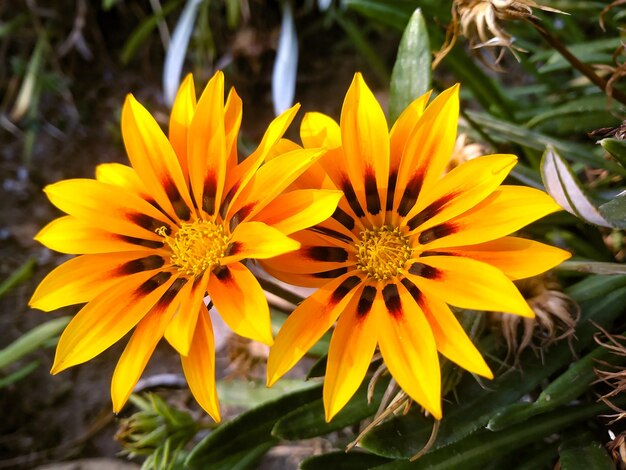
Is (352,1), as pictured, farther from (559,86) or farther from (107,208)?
(107,208)

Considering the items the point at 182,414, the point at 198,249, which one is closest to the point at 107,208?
the point at 198,249

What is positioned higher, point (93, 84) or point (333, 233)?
point (93, 84)

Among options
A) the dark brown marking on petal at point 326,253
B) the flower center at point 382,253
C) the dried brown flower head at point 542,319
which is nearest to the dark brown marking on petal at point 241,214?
the dark brown marking on petal at point 326,253

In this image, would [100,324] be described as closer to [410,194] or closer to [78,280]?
[78,280]

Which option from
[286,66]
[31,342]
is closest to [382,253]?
[31,342]

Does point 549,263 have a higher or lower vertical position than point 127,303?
lower

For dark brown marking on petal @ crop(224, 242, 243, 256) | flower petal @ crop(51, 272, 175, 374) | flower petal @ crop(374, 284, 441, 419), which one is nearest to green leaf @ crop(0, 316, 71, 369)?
flower petal @ crop(51, 272, 175, 374)

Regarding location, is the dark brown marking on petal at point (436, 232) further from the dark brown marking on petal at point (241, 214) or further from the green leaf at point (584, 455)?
the green leaf at point (584, 455)
